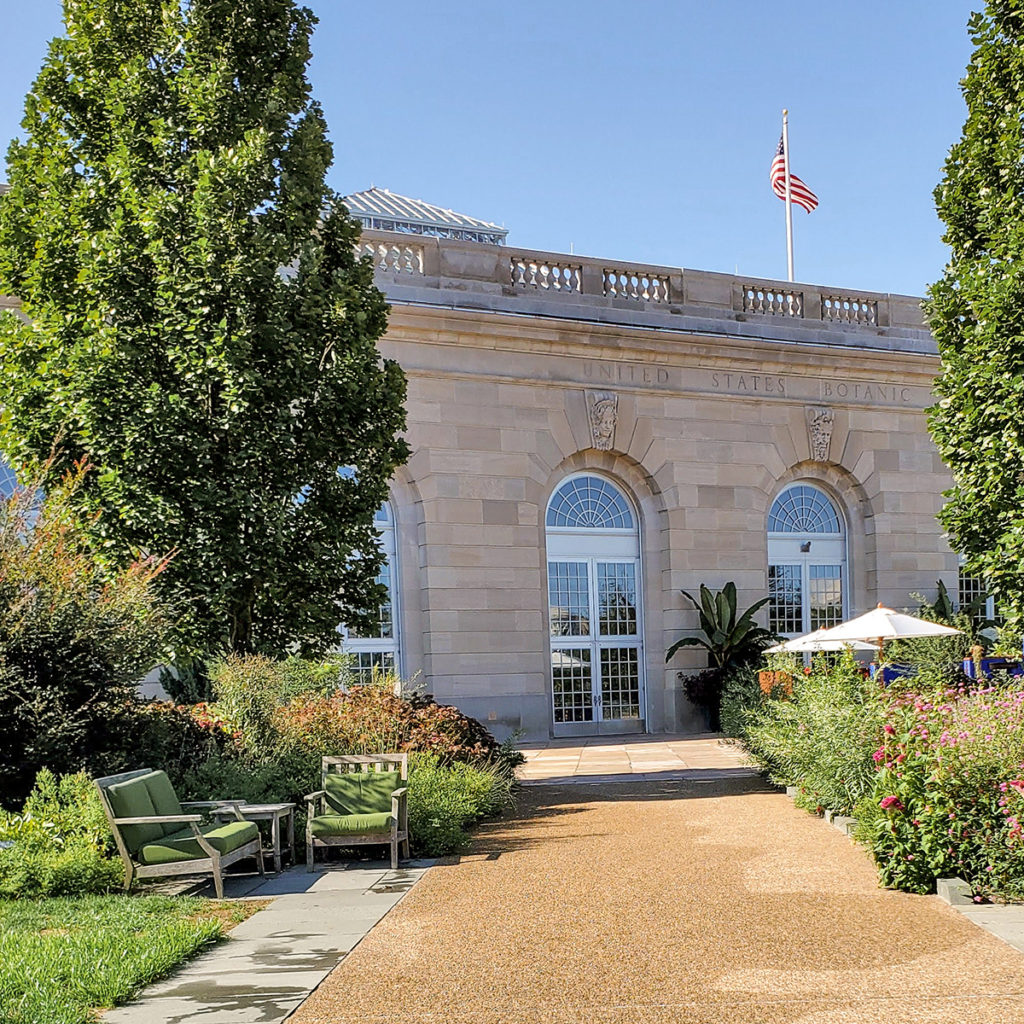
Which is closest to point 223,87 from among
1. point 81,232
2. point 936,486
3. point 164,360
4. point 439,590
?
point 81,232

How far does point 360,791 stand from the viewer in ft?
34.0

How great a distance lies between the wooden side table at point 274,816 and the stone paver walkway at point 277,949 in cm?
23

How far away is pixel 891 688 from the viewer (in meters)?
12.6

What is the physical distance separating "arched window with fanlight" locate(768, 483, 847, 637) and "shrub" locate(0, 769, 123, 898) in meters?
16.1

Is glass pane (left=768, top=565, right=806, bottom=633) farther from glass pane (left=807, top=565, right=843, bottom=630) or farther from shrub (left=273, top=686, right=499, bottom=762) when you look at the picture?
shrub (left=273, top=686, right=499, bottom=762)

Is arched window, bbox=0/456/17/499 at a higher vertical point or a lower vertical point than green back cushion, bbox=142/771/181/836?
higher

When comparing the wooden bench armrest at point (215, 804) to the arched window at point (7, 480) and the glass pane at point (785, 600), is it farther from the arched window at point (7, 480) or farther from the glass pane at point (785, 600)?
the glass pane at point (785, 600)

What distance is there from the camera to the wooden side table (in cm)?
969

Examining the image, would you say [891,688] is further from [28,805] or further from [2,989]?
[2,989]

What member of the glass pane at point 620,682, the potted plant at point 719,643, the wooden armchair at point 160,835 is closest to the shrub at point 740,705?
the potted plant at point 719,643

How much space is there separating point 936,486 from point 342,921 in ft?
65.5

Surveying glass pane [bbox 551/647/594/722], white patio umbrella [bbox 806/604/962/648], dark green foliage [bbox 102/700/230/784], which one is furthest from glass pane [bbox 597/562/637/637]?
dark green foliage [bbox 102/700/230/784]

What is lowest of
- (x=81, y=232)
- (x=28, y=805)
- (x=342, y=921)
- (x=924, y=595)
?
(x=342, y=921)

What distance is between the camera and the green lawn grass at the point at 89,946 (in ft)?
18.4
